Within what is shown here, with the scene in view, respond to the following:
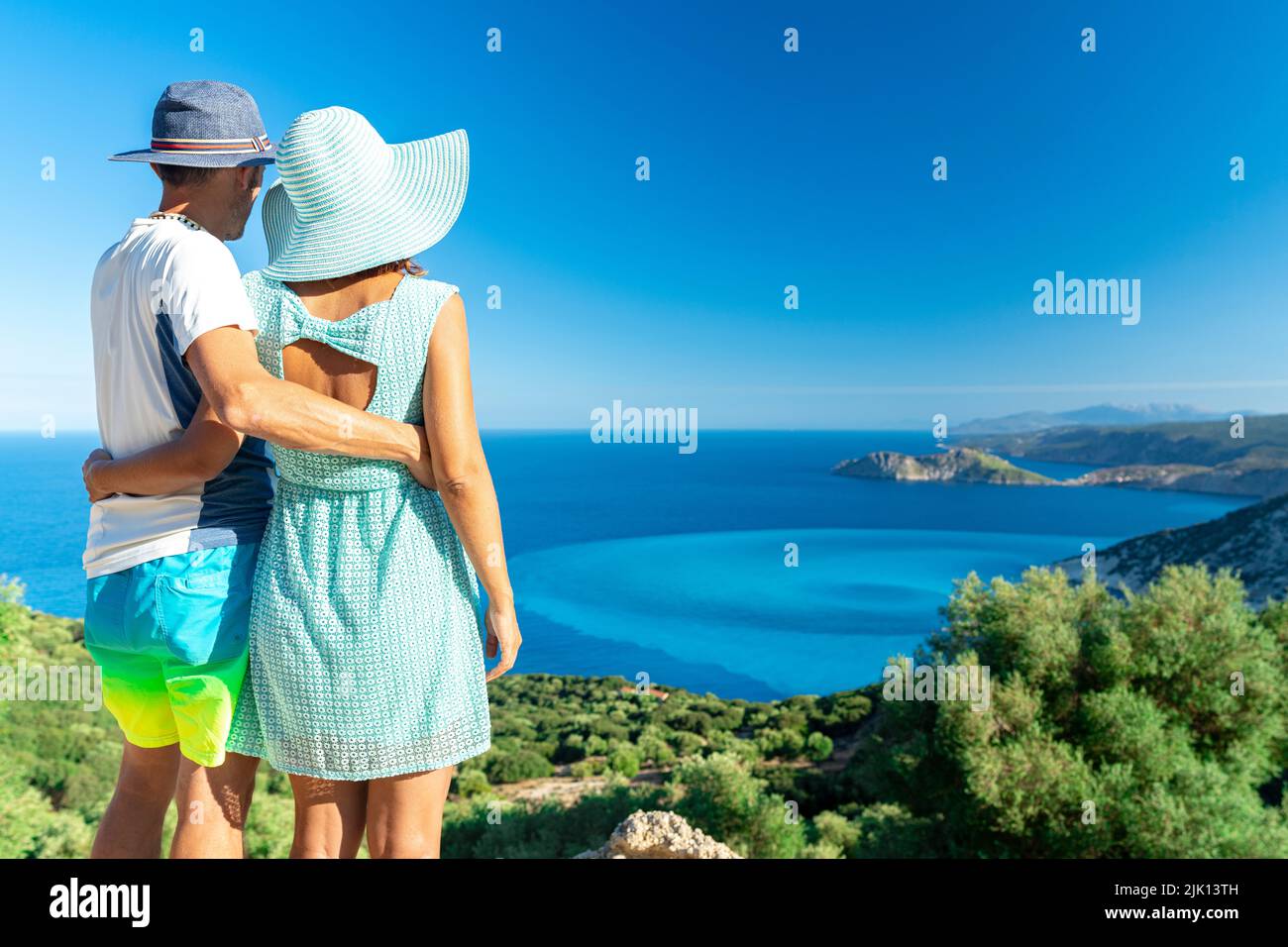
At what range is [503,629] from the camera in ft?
5.38

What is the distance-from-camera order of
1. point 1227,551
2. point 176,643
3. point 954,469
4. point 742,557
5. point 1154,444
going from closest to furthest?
point 176,643, point 1227,551, point 1154,444, point 742,557, point 954,469

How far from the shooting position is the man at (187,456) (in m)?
1.42

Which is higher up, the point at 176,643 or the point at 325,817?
the point at 176,643

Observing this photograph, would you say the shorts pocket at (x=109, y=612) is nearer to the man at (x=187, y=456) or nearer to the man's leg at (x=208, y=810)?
the man at (x=187, y=456)

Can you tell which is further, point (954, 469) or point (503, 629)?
point (954, 469)

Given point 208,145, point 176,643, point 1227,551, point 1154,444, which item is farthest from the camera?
point 1154,444

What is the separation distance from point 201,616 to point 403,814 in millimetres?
539

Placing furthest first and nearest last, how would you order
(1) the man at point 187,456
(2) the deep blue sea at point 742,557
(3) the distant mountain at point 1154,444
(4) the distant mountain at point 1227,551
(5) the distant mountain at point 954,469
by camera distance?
(5) the distant mountain at point 954,469
(3) the distant mountain at point 1154,444
(2) the deep blue sea at point 742,557
(4) the distant mountain at point 1227,551
(1) the man at point 187,456

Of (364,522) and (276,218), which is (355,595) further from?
(276,218)

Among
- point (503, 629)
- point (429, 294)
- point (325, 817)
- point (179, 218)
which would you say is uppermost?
point (179, 218)

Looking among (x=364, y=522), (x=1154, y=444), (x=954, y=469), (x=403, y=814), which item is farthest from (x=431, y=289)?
(x=954, y=469)

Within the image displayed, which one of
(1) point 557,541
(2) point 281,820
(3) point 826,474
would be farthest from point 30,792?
(3) point 826,474

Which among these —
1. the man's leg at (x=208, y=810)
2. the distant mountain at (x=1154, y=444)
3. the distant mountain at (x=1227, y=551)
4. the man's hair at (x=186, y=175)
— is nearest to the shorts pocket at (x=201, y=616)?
the man's leg at (x=208, y=810)
